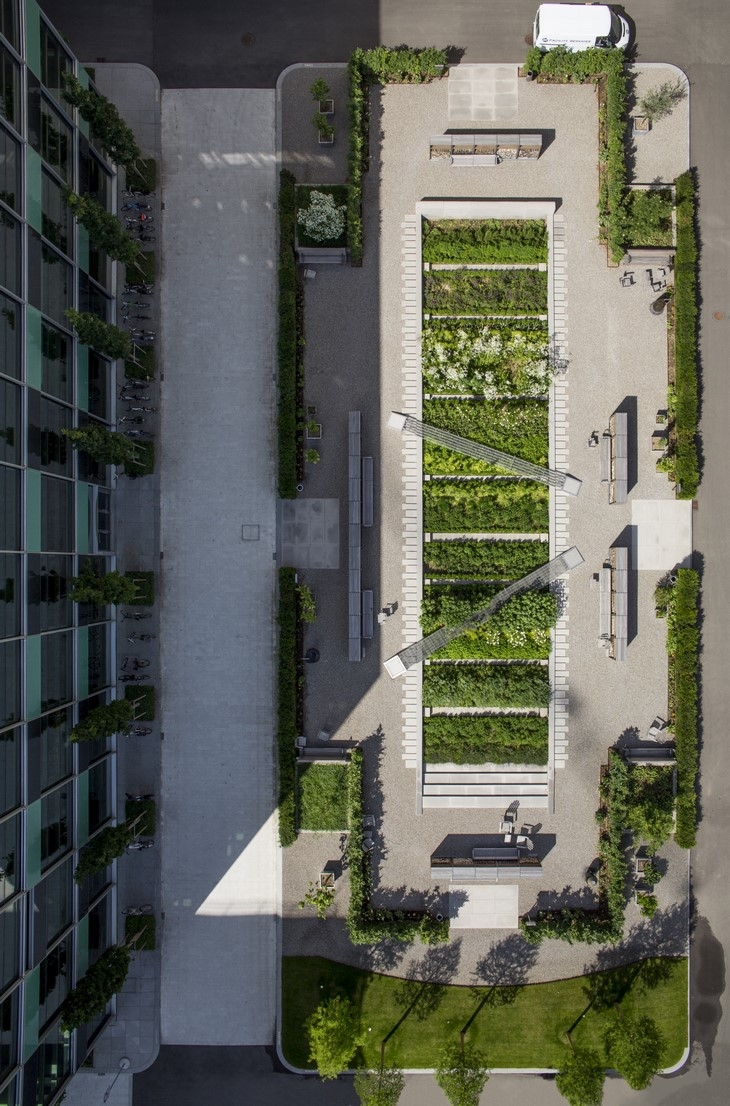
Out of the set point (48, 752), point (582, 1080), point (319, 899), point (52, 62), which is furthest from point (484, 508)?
point (52, 62)

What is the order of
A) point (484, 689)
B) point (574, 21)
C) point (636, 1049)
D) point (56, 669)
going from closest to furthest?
point (56, 669) < point (636, 1049) < point (574, 21) < point (484, 689)

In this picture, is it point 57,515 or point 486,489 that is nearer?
point 57,515

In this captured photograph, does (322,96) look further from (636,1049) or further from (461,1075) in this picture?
(636,1049)

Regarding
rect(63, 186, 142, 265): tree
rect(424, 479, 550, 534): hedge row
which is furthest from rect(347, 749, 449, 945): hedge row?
rect(63, 186, 142, 265): tree

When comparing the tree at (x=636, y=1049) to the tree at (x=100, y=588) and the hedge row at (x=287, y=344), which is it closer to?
Answer: the hedge row at (x=287, y=344)

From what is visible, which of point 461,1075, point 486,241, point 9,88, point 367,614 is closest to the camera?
point 9,88

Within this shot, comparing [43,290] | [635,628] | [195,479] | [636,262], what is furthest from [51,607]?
[636,262]

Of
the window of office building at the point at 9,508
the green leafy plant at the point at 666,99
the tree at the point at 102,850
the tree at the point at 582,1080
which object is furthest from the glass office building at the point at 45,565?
the green leafy plant at the point at 666,99
